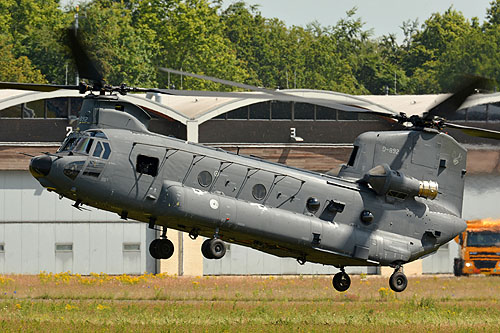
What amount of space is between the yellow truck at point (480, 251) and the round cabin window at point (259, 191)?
23.0 meters

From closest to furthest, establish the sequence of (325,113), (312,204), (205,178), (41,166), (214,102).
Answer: (41,166), (205,178), (312,204), (325,113), (214,102)

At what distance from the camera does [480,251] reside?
1887 inches

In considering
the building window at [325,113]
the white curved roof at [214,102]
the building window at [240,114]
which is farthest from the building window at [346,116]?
the building window at [240,114]

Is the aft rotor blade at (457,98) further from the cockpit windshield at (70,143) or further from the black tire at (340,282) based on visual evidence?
the cockpit windshield at (70,143)

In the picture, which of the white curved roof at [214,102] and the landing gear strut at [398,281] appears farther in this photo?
the white curved roof at [214,102]

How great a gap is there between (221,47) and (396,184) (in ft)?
289

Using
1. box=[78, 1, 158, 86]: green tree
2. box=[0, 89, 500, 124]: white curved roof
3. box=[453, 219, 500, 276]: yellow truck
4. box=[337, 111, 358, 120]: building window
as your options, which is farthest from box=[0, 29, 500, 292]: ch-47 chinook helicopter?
box=[78, 1, 158, 86]: green tree

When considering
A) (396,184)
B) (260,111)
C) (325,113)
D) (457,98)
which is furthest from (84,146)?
(325,113)

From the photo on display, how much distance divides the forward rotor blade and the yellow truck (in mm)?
26336

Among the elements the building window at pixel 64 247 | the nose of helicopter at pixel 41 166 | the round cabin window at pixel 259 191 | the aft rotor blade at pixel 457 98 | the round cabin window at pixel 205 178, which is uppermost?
the aft rotor blade at pixel 457 98

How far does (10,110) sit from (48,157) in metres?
22.4

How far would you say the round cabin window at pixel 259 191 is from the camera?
26.8m

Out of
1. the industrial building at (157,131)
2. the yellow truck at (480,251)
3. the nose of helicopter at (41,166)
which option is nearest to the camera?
the nose of helicopter at (41,166)

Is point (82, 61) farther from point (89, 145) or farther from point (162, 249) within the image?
point (162, 249)
